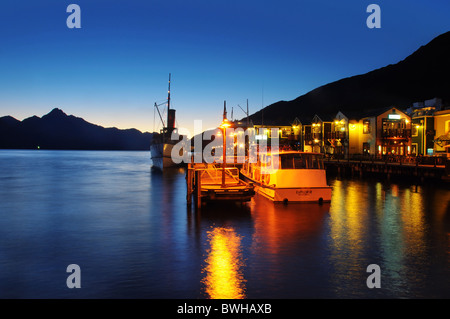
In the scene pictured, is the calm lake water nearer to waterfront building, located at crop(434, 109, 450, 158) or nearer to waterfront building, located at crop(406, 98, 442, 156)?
waterfront building, located at crop(434, 109, 450, 158)

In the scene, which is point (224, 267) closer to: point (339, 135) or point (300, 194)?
point (300, 194)

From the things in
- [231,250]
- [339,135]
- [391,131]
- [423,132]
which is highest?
[391,131]

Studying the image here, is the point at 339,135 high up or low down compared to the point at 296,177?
up

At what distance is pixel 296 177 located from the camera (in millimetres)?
28828

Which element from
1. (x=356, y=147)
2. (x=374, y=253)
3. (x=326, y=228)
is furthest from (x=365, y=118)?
(x=374, y=253)

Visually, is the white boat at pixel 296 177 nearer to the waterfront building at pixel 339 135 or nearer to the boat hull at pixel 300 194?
the boat hull at pixel 300 194

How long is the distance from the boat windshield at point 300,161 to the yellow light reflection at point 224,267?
875 cm

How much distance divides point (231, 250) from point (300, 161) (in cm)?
1251

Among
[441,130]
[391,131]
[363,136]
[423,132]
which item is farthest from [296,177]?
[363,136]

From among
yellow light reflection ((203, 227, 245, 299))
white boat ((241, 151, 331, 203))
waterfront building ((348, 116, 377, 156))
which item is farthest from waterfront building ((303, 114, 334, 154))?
yellow light reflection ((203, 227, 245, 299))

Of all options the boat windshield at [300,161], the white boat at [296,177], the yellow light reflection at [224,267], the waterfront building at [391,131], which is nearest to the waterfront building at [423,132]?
the waterfront building at [391,131]
